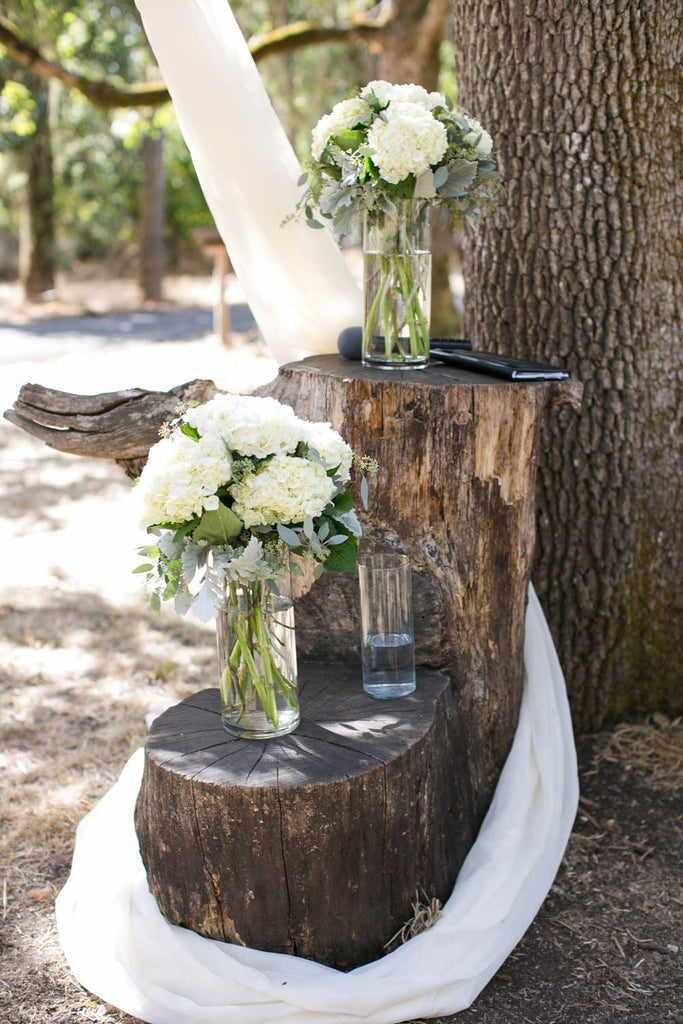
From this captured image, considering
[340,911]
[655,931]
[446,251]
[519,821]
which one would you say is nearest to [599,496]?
[519,821]

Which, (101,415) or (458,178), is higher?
(458,178)

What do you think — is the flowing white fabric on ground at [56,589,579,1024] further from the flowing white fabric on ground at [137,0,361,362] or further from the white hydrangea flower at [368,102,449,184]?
the white hydrangea flower at [368,102,449,184]

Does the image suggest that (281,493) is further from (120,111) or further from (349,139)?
(120,111)

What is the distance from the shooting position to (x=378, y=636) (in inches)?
107

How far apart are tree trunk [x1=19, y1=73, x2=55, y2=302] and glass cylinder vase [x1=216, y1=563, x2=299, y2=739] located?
40.5ft

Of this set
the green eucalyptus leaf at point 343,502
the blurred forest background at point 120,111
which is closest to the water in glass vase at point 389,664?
the green eucalyptus leaf at point 343,502

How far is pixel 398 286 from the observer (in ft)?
9.66

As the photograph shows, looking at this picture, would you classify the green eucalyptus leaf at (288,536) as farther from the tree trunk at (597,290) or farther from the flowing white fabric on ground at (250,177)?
the tree trunk at (597,290)

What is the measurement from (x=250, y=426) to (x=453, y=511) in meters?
0.80

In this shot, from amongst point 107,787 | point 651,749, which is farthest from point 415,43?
point 107,787

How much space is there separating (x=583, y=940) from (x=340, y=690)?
2.96 ft

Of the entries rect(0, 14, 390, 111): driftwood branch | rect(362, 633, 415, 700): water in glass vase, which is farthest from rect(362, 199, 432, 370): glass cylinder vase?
rect(0, 14, 390, 111): driftwood branch

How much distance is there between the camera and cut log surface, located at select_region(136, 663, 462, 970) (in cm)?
235

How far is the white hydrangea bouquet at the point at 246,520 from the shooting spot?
225 centimetres
